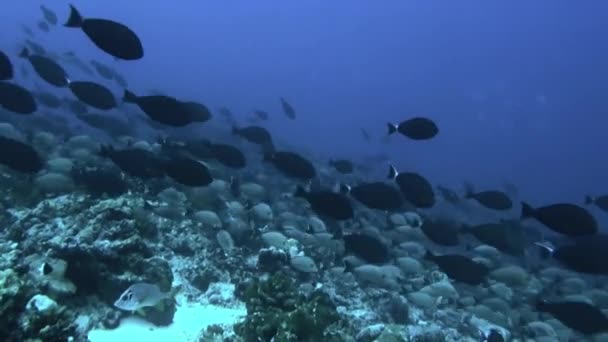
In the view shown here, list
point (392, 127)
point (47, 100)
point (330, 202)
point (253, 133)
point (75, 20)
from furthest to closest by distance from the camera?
point (47, 100), point (253, 133), point (392, 127), point (330, 202), point (75, 20)

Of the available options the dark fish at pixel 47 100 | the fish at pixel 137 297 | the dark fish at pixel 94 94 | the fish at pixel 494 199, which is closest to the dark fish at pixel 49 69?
the dark fish at pixel 94 94

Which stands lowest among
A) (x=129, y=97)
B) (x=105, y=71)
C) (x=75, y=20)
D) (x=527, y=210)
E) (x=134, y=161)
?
(x=105, y=71)

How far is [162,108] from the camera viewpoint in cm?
702

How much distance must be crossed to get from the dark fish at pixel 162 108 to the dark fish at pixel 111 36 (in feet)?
2.52

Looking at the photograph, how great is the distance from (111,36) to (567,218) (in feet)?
21.2

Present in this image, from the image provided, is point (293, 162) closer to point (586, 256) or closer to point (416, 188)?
point (416, 188)

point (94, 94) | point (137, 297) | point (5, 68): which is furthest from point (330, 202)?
point (5, 68)

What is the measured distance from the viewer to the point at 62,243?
7082mm

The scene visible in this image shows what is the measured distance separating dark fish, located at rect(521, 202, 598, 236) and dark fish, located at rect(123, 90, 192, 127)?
4885 millimetres

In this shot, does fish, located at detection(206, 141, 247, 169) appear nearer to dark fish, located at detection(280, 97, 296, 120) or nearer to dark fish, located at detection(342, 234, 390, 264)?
dark fish, located at detection(342, 234, 390, 264)

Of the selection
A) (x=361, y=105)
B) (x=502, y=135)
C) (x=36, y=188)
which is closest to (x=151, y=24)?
(x=361, y=105)

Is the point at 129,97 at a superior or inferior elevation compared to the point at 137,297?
superior

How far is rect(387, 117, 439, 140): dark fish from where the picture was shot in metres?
8.97

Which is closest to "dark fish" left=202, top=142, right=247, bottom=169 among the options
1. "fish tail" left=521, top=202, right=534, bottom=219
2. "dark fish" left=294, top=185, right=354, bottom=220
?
"dark fish" left=294, top=185, right=354, bottom=220
